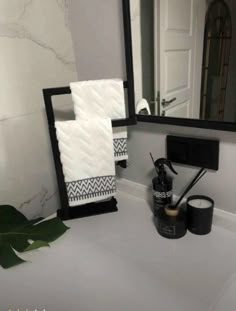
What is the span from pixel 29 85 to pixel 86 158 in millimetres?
322

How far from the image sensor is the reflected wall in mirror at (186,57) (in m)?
0.69

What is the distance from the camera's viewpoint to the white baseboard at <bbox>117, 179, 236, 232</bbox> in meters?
0.80

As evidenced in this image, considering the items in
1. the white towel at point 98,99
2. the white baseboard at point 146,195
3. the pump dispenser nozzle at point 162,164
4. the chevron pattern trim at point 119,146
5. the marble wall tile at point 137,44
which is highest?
the marble wall tile at point 137,44

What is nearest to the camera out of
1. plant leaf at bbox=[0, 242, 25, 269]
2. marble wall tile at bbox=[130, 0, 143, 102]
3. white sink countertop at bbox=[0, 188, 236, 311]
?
white sink countertop at bbox=[0, 188, 236, 311]

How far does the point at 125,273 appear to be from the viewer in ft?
2.16

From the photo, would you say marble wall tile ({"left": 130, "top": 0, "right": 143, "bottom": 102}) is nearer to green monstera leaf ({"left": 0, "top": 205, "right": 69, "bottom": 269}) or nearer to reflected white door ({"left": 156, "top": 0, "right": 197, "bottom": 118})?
reflected white door ({"left": 156, "top": 0, "right": 197, "bottom": 118})

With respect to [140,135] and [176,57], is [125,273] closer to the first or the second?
[140,135]

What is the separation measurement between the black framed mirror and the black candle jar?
8.9 inches

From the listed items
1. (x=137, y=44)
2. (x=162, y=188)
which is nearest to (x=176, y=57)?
(x=137, y=44)

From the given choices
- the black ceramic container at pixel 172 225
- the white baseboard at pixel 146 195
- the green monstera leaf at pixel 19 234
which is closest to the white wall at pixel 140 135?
the white baseboard at pixel 146 195

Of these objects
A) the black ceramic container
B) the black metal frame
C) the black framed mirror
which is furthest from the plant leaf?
the black framed mirror

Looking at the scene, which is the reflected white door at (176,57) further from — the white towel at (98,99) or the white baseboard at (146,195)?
the white baseboard at (146,195)

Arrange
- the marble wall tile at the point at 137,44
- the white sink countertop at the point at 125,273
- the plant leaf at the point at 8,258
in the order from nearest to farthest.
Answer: the white sink countertop at the point at 125,273, the plant leaf at the point at 8,258, the marble wall tile at the point at 137,44

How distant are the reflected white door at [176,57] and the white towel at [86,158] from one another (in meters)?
0.21
